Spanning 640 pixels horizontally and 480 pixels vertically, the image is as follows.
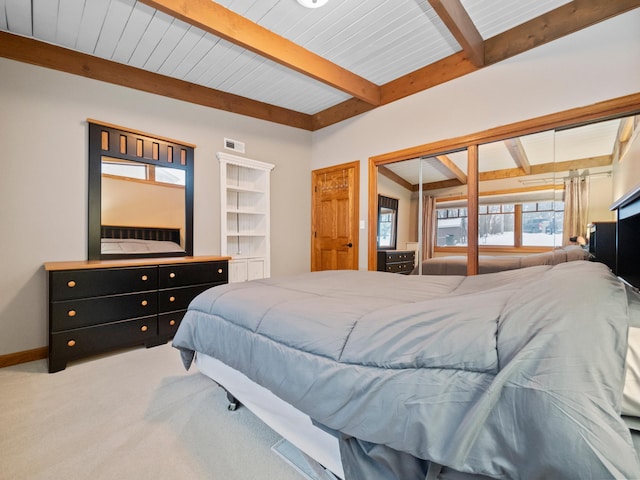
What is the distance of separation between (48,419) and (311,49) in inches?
143

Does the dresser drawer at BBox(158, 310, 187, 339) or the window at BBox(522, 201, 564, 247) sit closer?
the window at BBox(522, 201, 564, 247)

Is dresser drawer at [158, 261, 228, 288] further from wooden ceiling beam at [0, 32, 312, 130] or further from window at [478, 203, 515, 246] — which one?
window at [478, 203, 515, 246]

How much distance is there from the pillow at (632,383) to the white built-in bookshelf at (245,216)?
12.4 ft

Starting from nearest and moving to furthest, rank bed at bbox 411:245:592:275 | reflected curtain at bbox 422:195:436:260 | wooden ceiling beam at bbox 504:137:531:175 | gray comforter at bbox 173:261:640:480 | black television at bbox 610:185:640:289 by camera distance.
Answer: gray comforter at bbox 173:261:640:480 → black television at bbox 610:185:640:289 → bed at bbox 411:245:592:275 → wooden ceiling beam at bbox 504:137:531:175 → reflected curtain at bbox 422:195:436:260

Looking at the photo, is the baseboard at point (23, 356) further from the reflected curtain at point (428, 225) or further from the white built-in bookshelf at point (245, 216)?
the reflected curtain at point (428, 225)

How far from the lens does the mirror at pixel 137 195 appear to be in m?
3.00

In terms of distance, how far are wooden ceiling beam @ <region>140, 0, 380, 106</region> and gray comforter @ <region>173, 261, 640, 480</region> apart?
241cm

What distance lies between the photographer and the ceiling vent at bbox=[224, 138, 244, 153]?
156 inches

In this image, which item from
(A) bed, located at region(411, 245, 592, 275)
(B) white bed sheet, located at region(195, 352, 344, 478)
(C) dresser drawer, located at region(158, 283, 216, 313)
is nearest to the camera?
(B) white bed sheet, located at region(195, 352, 344, 478)

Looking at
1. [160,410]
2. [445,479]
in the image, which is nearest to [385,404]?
[445,479]

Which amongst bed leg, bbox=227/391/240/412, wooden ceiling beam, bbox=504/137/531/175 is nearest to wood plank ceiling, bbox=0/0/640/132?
wooden ceiling beam, bbox=504/137/531/175

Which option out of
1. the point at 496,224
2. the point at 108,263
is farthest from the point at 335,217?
the point at 108,263

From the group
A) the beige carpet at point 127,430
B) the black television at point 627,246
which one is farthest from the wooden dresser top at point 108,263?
the black television at point 627,246

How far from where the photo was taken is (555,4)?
2459 mm
